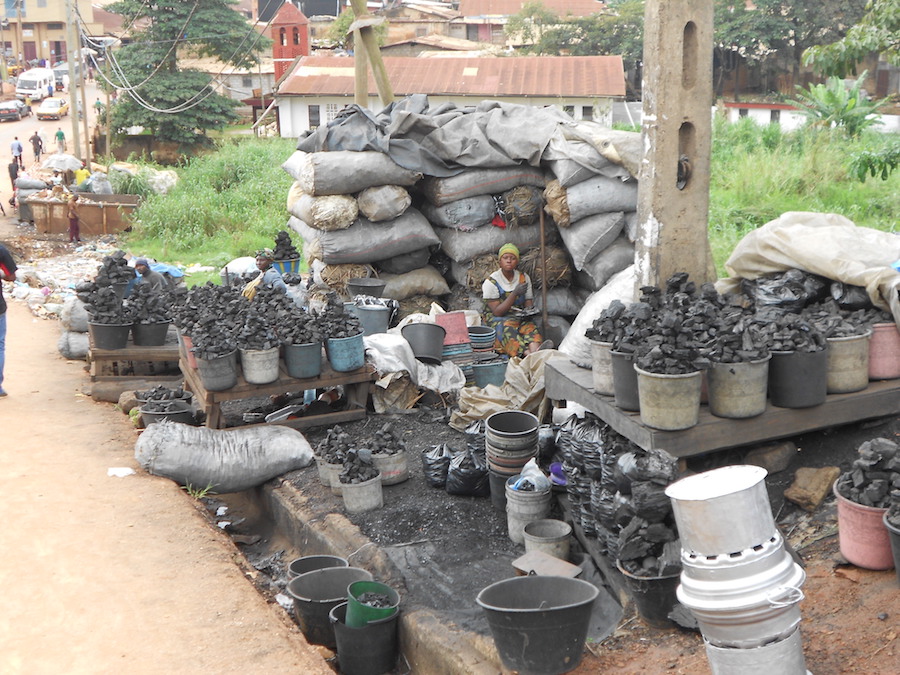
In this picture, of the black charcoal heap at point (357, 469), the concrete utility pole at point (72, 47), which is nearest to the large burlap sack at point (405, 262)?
the black charcoal heap at point (357, 469)

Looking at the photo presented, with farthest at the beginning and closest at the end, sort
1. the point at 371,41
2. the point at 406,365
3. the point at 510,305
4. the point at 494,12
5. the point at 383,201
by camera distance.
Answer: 1. the point at 494,12
2. the point at 371,41
3. the point at 383,201
4. the point at 510,305
5. the point at 406,365

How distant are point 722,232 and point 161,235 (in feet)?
37.3

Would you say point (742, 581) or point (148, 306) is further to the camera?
point (148, 306)

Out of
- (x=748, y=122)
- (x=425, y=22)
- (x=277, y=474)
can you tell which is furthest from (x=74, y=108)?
A: (x=425, y=22)

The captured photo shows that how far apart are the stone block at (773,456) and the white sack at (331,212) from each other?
499 centimetres

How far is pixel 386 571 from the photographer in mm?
5340

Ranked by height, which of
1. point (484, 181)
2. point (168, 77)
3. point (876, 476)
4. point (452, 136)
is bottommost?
point (876, 476)

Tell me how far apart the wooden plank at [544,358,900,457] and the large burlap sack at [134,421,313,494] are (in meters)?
2.74

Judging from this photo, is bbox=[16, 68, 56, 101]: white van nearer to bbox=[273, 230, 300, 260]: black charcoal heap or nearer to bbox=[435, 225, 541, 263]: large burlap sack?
bbox=[273, 230, 300, 260]: black charcoal heap

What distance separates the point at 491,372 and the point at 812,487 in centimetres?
354

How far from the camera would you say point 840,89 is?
804 inches

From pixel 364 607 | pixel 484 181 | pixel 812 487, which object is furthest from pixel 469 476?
pixel 484 181

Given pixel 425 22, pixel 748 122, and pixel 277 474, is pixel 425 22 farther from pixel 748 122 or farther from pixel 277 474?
pixel 277 474

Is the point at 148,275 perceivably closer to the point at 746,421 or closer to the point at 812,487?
the point at 746,421
